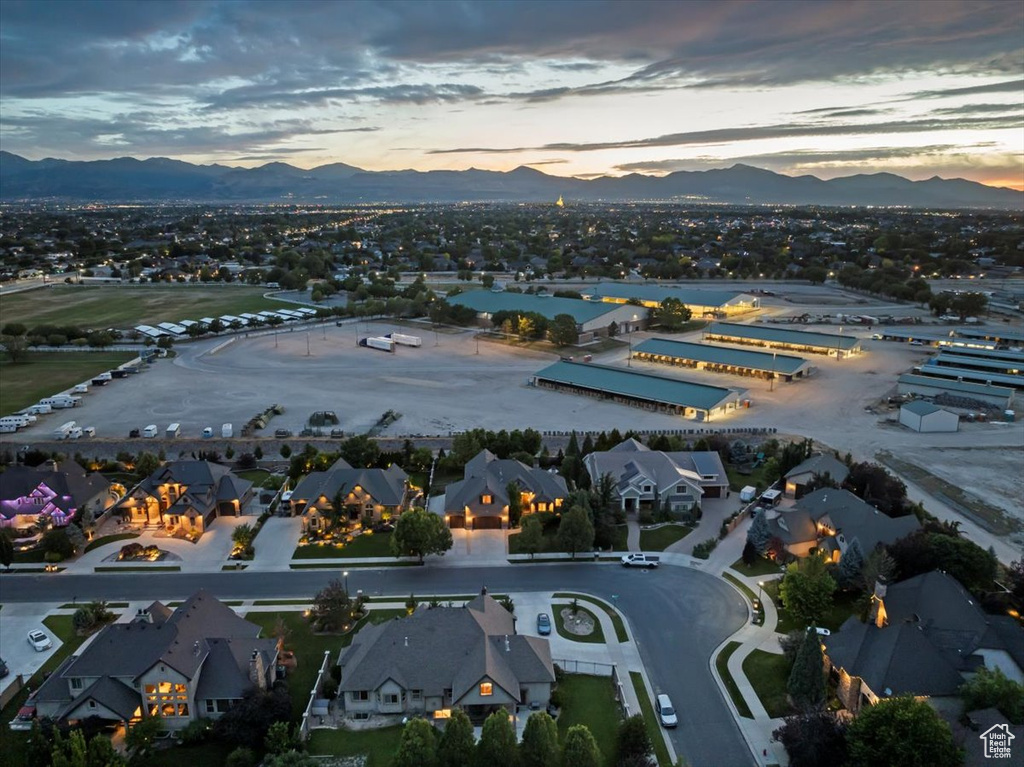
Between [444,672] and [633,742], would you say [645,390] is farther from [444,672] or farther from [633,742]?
[633,742]

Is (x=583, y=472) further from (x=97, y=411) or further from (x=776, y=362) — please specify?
(x=97, y=411)

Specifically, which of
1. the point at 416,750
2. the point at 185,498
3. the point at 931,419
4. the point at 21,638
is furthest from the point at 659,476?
the point at 21,638

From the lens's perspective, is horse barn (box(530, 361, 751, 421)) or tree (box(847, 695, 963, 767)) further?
horse barn (box(530, 361, 751, 421))

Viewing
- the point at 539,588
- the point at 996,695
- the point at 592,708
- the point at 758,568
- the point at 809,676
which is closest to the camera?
the point at 996,695

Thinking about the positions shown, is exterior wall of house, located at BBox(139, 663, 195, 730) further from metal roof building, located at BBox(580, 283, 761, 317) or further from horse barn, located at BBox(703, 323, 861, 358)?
metal roof building, located at BBox(580, 283, 761, 317)

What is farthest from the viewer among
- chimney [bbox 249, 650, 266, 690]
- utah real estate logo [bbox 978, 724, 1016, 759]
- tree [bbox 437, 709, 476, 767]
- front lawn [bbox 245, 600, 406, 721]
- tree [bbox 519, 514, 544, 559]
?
tree [bbox 519, 514, 544, 559]

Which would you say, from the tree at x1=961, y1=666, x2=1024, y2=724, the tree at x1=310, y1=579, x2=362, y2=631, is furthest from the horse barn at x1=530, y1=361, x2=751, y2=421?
the tree at x1=310, y1=579, x2=362, y2=631
